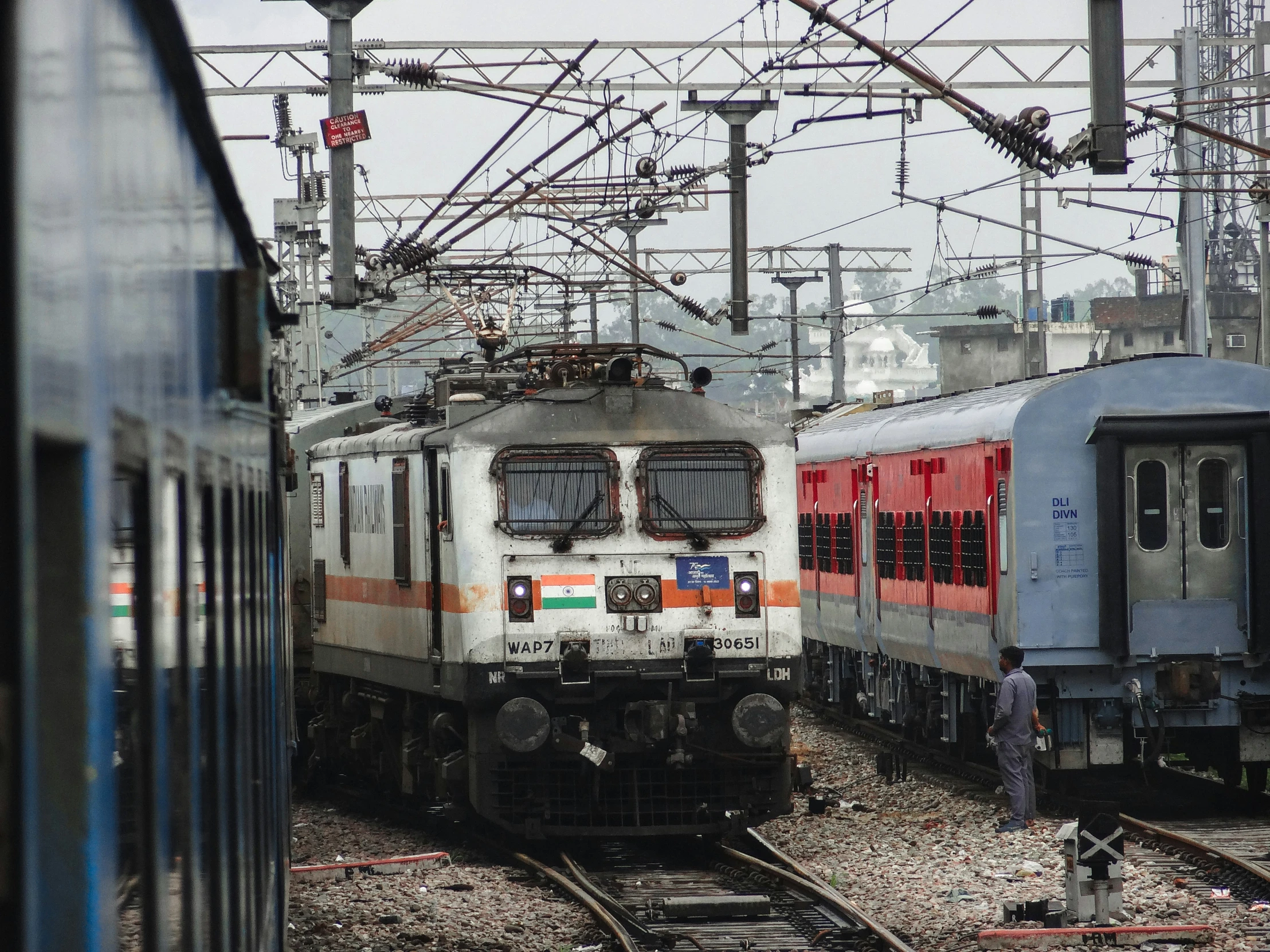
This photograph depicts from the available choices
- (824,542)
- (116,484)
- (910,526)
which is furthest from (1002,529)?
(116,484)

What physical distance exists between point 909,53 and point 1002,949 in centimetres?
1012

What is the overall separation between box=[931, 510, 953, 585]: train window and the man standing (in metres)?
2.70

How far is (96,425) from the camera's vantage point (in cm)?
192

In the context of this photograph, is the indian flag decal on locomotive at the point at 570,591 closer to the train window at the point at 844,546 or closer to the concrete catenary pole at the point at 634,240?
the train window at the point at 844,546

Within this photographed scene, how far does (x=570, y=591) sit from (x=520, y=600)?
13.7 inches

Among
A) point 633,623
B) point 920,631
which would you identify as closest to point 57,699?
point 633,623

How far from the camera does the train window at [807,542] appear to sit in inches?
937

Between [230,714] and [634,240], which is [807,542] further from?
[230,714]

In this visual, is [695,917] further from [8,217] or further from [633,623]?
[8,217]

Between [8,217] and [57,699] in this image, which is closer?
[8,217]

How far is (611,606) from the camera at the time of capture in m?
13.0

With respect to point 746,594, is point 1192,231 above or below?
above

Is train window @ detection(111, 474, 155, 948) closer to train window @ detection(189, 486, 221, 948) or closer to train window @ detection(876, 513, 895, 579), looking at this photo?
train window @ detection(189, 486, 221, 948)

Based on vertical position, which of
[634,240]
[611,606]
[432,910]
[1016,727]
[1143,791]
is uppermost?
[634,240]
